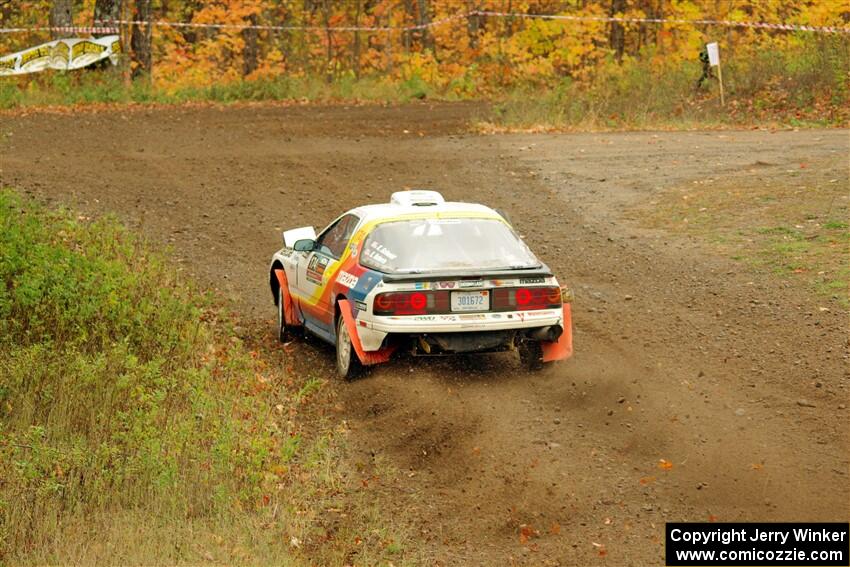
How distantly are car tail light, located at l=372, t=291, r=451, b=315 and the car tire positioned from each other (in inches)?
22.5

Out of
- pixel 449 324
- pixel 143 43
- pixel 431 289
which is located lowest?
pixel 449 324

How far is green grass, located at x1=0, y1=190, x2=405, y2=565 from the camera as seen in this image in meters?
8.05

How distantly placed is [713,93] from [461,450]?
20.1 metres

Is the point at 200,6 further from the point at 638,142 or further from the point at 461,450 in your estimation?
the point at 461,450

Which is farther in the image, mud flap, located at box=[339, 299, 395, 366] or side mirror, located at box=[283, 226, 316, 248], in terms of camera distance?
side mirror, located at box=[283, 226, 316, 248]

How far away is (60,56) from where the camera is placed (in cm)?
2992

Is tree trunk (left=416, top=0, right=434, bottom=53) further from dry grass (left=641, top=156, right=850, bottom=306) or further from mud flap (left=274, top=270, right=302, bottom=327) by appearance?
mud flap (left=274, top=270, right=302, bottom=327)

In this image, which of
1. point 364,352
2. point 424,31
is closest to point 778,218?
point 364,352

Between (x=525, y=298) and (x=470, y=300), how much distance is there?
51 centimetres

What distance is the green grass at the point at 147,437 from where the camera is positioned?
8055 millimetres

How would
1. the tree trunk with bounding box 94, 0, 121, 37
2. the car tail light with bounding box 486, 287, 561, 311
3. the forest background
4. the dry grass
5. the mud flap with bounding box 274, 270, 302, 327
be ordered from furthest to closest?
the tree trunk with bounding box 94, 0, 121, 37
the forest background
the dry grass
the mud flap with bounding box 274, 270, 302, 327
the car tail light with bounding box 486, 287, 561, 311

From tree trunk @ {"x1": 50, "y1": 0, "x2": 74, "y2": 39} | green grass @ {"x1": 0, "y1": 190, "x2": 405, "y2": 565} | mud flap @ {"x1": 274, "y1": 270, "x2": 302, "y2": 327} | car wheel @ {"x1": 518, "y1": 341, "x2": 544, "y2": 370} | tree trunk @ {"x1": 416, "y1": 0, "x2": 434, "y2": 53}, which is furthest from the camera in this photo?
tree trunk @ {"x1": 416, "y1": 0, "x2": 434, "y2": 53}

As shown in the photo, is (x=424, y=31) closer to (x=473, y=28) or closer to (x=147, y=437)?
(x=473, y=28)

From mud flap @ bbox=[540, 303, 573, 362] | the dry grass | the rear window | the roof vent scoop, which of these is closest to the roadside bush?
the rear window
